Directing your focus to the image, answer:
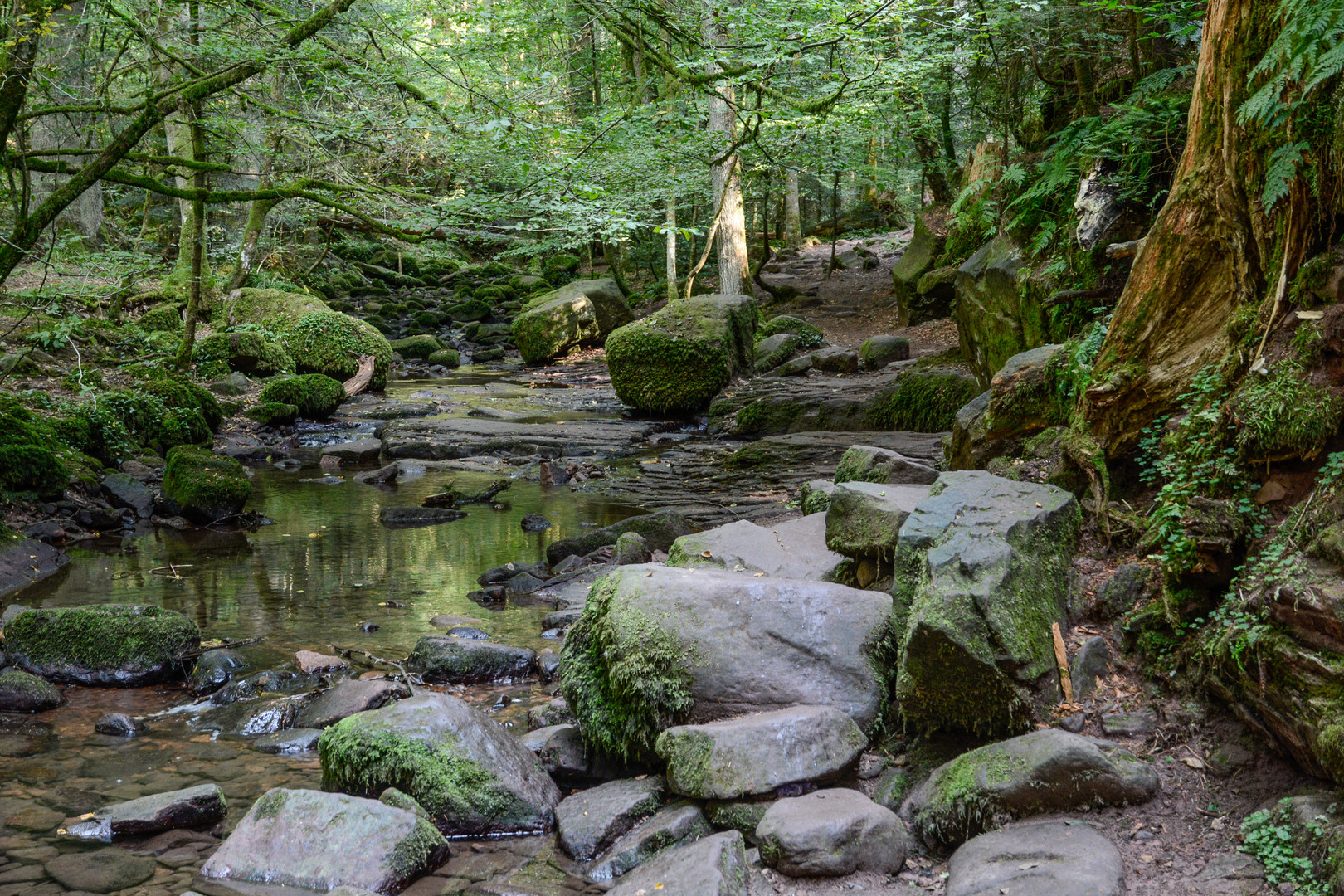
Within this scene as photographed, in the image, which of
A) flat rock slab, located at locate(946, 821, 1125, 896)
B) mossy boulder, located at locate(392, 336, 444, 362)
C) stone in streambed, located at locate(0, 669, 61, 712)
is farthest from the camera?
mossy boulder, located at locate(392, 336, 444, 362)

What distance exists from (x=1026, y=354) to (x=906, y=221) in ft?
84.7

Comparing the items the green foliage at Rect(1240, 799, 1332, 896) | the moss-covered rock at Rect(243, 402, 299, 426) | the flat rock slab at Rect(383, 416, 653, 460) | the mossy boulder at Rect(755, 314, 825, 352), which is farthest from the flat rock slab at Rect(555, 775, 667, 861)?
the mossy boulder at Rect(755, 314, 825, 352)

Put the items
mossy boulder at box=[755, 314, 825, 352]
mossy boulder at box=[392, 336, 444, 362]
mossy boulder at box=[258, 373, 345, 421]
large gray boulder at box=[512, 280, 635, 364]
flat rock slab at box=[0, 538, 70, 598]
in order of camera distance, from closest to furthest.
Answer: flat rock slab at box=[0, 538, 70, 598]
mossy boulder at box=[258, 373, 345, 421]
mossy boulder at box=[755, 314, 825, 352]
large gray boulder at box=[512, 280, 635, 364]
mossy boulder at box=[392, 336, 444, 362]

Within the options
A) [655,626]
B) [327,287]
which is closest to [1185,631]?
[655,626]

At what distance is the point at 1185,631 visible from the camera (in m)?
3.52

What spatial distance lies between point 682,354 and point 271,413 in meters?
6.72

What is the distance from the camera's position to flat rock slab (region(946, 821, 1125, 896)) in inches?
105

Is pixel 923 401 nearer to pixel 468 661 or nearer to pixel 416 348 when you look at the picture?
pixel 468 661

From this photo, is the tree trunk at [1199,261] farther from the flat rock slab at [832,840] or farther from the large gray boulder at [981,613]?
the flat rock slab at [832,840]

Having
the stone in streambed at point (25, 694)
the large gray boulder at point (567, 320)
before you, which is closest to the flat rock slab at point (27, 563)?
the stone in streambed at point (25, 694)

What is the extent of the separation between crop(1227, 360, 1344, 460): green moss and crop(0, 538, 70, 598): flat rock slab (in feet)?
27.5

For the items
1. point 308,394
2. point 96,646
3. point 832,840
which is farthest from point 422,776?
point 308,394

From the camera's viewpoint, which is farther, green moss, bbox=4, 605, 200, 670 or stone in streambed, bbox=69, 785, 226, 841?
green moss, bbox=4, 605, 200, 670

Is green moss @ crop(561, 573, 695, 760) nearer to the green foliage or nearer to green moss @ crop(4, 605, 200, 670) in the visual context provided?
the green foliage
